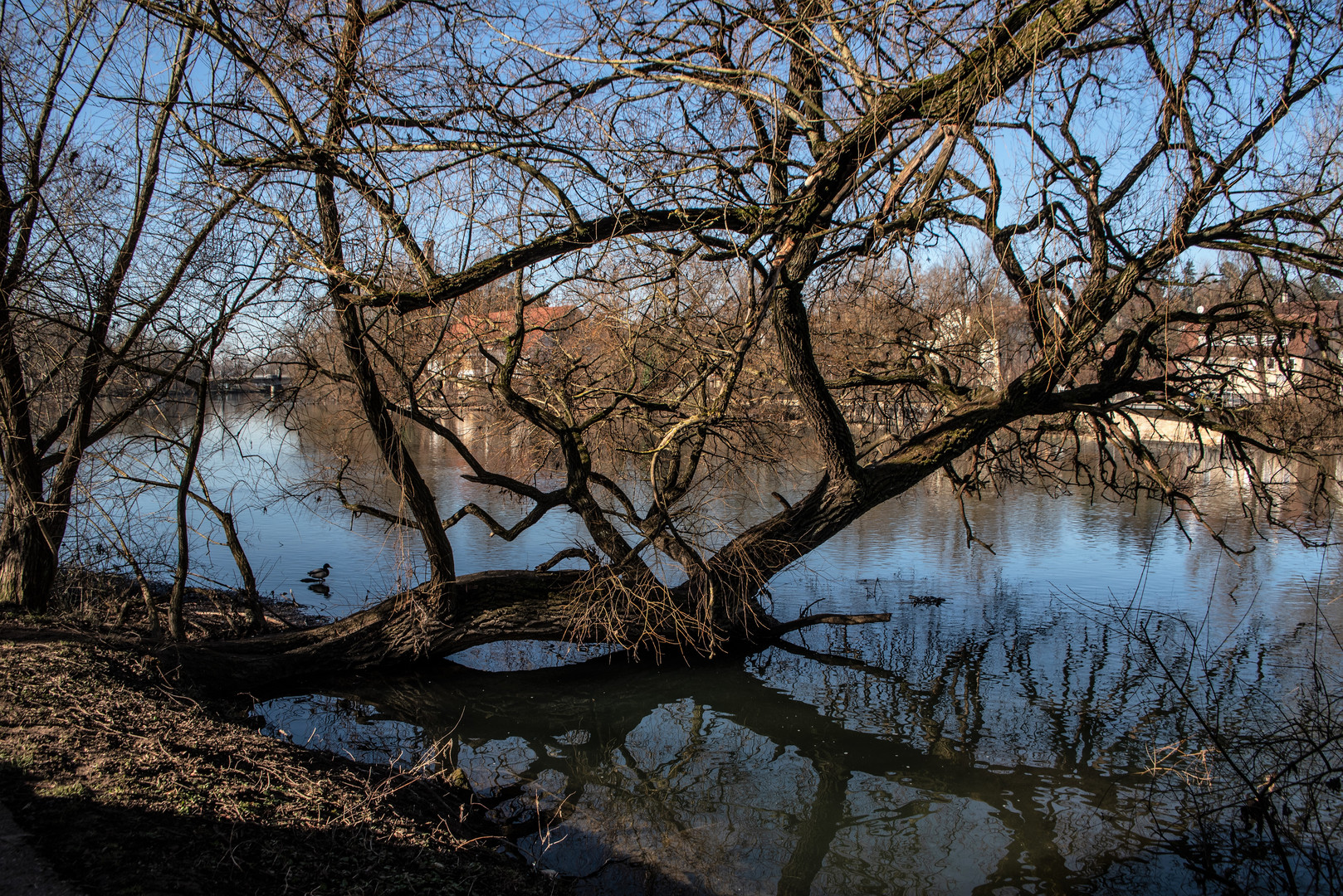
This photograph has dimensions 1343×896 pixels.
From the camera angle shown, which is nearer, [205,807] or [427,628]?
[205,807]

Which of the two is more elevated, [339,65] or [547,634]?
[339,65]

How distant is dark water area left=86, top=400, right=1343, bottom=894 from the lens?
470cm

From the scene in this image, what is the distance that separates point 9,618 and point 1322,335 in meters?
9.63

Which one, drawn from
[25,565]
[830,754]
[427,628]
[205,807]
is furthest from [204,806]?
[25,565]

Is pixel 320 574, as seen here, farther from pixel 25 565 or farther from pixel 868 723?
pixel 868 723

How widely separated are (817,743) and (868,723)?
1.77 feet

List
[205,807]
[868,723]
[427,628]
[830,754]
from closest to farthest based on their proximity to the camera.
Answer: [205,807], [830,754], [868,723], [427,628]

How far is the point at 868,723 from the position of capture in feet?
21.6

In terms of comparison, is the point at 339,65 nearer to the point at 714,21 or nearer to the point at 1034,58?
the point at 714,21

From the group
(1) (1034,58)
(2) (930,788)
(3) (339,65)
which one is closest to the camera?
(1) (1034,58)

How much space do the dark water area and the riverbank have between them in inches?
20.6

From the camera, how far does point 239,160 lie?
17.0 ft

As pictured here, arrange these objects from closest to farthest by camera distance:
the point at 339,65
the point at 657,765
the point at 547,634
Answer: the point at 339,65
the point at 657,765
the point at 547,634

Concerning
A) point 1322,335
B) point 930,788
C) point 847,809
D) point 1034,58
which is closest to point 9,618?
point 847,809
